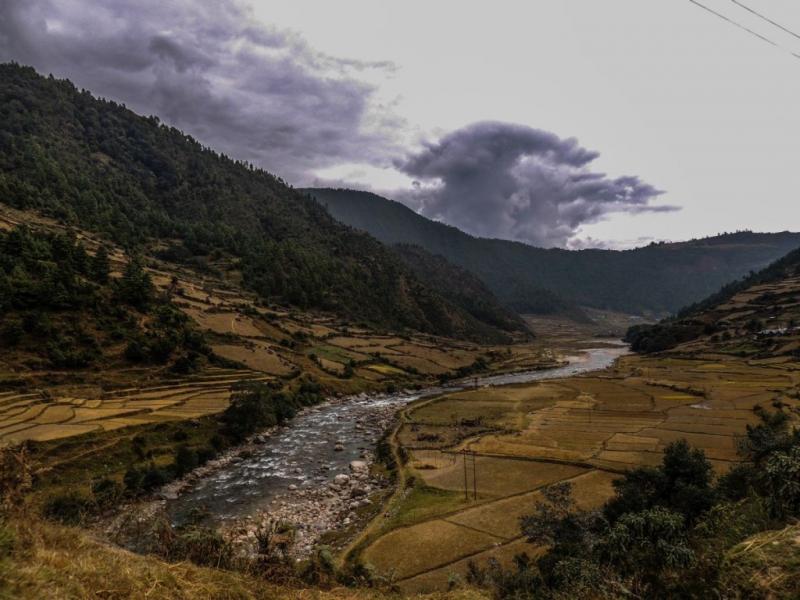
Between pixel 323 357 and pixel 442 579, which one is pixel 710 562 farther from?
pixel 323 357

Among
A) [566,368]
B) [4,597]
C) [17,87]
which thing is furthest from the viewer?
[17,87]

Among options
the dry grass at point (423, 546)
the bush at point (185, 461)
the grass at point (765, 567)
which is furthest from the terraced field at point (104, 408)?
the grass at point (765, 567)

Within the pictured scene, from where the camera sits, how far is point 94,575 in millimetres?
6832

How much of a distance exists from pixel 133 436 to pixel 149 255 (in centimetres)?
11567

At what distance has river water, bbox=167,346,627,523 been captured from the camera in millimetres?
35125

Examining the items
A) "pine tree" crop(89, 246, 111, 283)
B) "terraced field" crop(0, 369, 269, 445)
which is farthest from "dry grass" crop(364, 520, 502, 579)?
"pine tree" crop(89, 246, 111, 283)

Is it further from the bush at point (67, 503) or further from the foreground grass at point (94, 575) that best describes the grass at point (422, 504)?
the foreground grass at point (94, 575)

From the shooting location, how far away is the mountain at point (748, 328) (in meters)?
110

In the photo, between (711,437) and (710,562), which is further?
(711,437)

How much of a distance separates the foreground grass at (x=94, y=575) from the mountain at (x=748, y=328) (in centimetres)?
12393

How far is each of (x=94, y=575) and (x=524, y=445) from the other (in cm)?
4891

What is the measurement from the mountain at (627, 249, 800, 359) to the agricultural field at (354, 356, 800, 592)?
72.4 ft

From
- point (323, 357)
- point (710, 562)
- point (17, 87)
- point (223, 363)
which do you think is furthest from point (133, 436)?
point (17, 87)

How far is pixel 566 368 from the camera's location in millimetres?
130875
